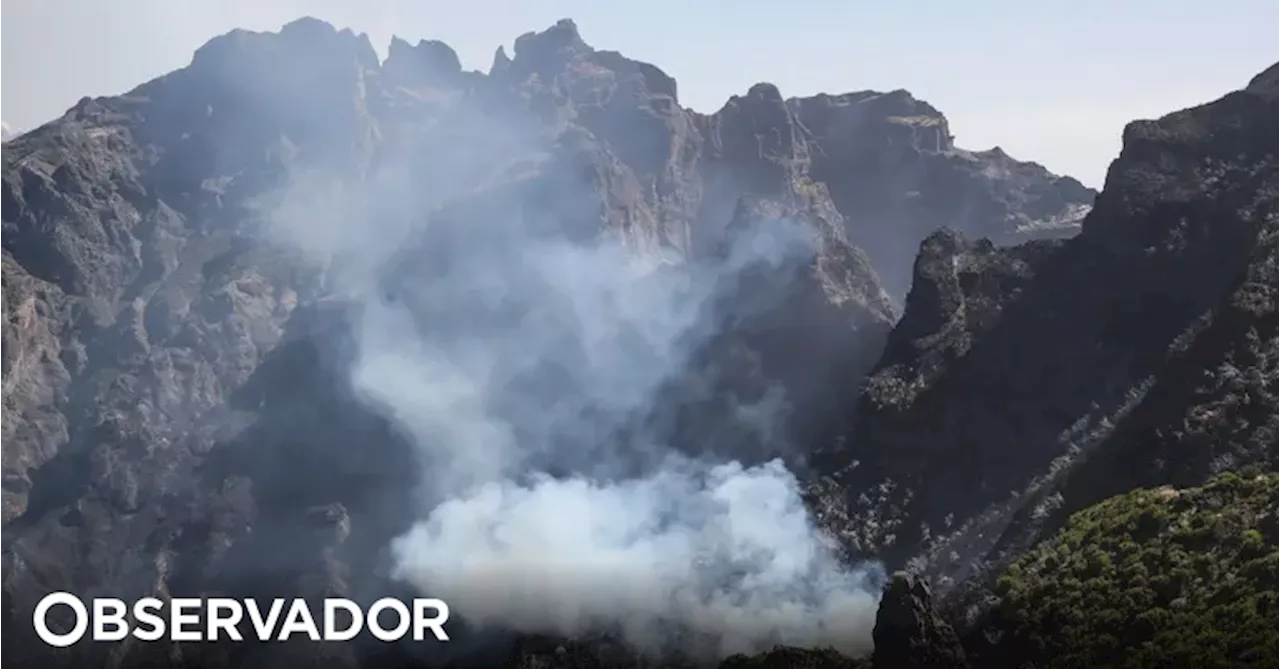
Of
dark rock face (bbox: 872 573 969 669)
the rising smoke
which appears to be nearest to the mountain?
dark rock face (bbox: 872 573 969 669)

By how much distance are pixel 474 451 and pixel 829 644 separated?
7735 centimetres

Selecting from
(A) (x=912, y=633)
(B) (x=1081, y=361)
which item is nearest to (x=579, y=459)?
(B) (x=1081, y=361)

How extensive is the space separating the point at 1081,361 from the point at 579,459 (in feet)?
210

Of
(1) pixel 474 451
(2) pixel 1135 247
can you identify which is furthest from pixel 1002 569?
(1) pixel 474 451

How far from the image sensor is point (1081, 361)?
122875 millimetres

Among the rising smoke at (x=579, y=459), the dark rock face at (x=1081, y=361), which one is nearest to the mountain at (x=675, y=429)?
the dark rock face at (x=1081, y=361)

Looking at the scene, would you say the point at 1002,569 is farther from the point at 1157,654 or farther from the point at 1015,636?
the point at 1157,654

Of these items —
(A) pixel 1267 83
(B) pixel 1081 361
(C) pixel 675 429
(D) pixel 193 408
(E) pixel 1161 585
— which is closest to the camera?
(E) pixel 1161 585

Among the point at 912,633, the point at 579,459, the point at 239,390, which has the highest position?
the point at 239,390

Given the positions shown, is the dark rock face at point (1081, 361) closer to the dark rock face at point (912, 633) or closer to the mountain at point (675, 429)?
the mountain at point (675, 429)

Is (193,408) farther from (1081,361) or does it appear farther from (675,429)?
(1081,361)

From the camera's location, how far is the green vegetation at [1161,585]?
65562 millimetres

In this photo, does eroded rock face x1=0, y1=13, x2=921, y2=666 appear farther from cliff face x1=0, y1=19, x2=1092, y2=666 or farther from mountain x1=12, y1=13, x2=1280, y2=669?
mountain x1=12, y1=13, x2=1280, y2=669

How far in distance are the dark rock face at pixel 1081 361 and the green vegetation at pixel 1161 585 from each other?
1085 cm
